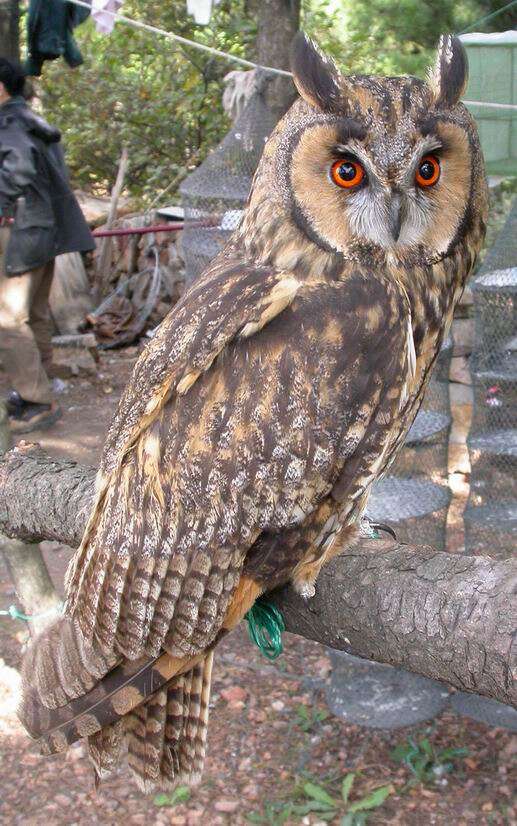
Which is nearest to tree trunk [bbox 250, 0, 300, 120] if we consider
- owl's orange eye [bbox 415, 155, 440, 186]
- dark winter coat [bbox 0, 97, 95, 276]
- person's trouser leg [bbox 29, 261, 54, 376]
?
dark winter coat [bbox 0, 97, 95, 276]

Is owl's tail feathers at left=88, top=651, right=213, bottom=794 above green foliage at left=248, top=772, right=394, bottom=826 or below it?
above

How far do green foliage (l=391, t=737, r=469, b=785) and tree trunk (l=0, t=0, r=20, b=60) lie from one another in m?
6.11

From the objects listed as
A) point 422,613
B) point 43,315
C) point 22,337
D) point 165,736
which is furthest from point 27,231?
point 422,613

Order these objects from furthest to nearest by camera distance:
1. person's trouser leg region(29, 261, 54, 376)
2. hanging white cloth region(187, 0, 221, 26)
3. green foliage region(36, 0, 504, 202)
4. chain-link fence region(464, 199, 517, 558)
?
1. green foliage region(36, 0, 504, 202)
2. person's trouser leg region(29, 261, 54, 376)
3. hanging white cloth region(187, 0, 221, 26)
4. chain-link fence region(464, 199, 517, 558)

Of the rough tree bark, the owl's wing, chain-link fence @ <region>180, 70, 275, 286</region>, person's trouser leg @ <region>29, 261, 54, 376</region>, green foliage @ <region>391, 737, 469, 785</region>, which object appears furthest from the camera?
person's trouser leg @ <region>29, 261, 54, 376</region>

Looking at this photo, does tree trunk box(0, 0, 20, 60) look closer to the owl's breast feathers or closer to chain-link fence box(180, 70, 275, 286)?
chain-link fence box(180, 70, 275, 286)

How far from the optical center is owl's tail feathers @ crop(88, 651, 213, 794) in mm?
1907

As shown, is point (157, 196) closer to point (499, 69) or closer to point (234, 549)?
point (499, 69)

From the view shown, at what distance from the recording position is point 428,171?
200cm

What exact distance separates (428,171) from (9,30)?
6297 millimetres

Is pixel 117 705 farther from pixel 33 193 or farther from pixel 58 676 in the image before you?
pixel 33 193

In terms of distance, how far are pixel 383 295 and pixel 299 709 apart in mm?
2297

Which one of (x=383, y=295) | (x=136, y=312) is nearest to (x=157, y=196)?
(x=136, y=312)

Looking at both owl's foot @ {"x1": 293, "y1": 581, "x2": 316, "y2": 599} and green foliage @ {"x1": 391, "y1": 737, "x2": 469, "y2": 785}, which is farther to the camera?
green foliage @ {"x1": 391, "y1": 737, "x2": 469, "y2": 785}
